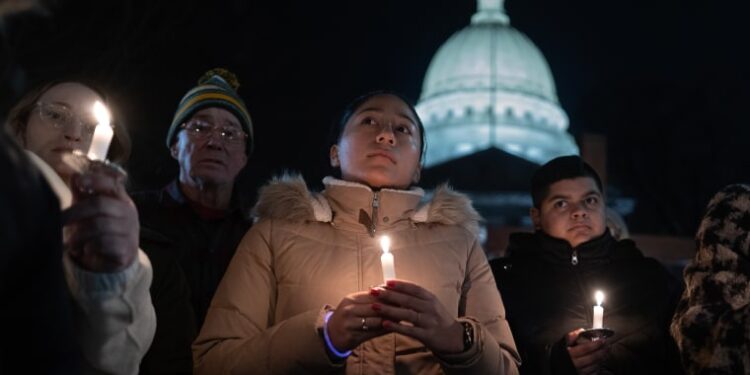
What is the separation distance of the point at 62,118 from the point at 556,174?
2229 millimetres

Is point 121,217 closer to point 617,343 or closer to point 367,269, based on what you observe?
point 367,269

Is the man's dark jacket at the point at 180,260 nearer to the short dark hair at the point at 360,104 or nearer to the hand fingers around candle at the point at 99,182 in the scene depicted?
the short dark hair at the point at 360,104

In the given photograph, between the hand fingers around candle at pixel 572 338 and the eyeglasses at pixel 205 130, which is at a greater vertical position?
the eyeglasses at pixel 205 130

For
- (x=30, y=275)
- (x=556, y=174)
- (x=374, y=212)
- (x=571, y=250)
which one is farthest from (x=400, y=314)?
(x=556, y=174)

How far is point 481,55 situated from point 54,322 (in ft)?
171

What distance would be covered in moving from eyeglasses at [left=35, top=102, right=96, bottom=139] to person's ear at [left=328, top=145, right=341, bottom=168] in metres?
0.93

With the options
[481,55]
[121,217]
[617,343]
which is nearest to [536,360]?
[617,343]

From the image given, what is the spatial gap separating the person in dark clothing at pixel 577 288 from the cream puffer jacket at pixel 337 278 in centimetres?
59

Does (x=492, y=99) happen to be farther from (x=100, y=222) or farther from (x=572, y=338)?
(x=100, y=222)

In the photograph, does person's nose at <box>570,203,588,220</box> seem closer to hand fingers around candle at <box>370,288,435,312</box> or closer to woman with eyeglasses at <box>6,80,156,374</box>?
hand fingers around candle at <box>370,288,435,312</box>

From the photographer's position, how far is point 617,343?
2.92m

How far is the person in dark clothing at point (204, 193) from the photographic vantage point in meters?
3.05

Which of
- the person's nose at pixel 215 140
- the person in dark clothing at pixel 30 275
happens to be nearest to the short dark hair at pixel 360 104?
the person's nose at pixel 215 140

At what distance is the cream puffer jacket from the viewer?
6.77ft
